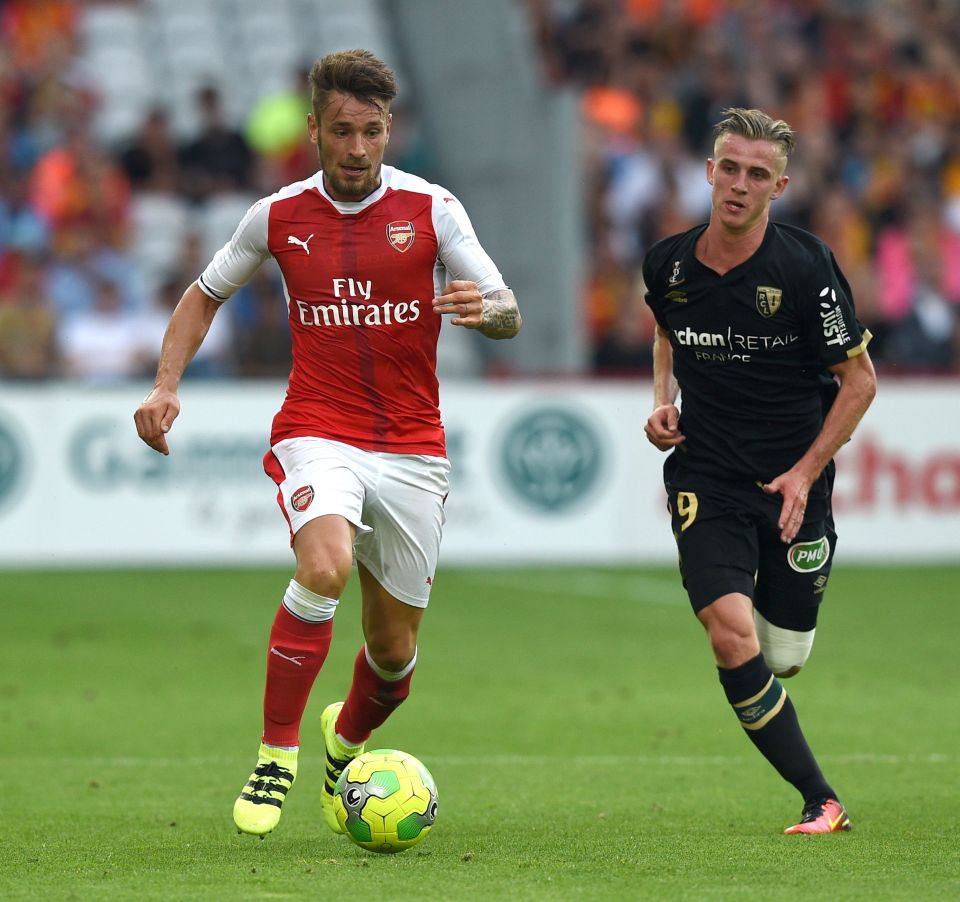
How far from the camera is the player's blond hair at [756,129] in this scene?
678 centimetres

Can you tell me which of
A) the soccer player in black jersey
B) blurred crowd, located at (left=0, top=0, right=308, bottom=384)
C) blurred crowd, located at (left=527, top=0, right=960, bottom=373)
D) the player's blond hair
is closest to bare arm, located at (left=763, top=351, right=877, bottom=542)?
the soccer player in black jersey

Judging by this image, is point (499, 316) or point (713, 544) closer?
point (499, 316)

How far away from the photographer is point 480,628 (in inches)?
544

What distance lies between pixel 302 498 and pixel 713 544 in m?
1.51

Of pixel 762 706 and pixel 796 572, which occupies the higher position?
pixel 796 572

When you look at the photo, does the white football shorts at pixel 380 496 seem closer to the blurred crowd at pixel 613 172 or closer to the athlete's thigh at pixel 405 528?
the athlete's thigh at pixel 405 528

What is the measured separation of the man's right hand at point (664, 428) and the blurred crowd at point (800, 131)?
10.6 metres

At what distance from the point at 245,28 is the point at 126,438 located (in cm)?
847

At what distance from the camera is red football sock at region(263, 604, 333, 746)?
6.54 meters

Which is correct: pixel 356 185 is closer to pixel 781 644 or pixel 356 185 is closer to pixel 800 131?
pixel 781 644

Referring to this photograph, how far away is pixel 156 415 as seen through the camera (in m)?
6.68

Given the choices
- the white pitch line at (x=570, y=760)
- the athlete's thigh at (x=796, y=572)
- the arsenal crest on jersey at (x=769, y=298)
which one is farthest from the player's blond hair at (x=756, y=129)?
the white pitch line at (x=570, y=760)

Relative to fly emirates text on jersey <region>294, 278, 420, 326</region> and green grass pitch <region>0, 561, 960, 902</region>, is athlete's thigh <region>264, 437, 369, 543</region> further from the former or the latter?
green grass pitch <region>0, 561, 960, 902</region>

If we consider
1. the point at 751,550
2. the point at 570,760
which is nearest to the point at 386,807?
the point at 751,550
